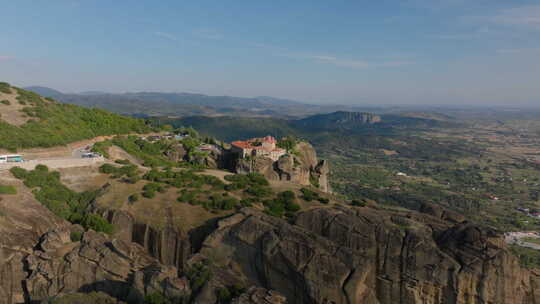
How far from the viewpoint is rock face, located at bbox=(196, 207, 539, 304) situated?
109ft

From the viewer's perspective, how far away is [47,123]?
79.1 meters

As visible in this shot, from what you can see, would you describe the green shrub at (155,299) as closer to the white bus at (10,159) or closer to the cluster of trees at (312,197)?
the cluster of trees at (312,197)

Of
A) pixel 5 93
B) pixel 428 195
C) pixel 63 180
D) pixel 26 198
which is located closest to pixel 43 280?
pixel 26 198

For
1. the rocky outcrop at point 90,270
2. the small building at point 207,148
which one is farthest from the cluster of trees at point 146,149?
the rocky outcrop at point 90,270

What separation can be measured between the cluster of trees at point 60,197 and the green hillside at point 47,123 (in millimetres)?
13354

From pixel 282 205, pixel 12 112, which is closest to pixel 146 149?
pixel 12 112

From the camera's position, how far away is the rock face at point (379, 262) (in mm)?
33250

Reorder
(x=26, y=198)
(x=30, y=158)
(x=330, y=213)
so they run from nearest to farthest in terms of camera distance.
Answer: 1. (x=330, y=213)
2. (x=26, y=198)
3. (x=30, y=158)

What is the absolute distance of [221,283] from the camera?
33281 mm

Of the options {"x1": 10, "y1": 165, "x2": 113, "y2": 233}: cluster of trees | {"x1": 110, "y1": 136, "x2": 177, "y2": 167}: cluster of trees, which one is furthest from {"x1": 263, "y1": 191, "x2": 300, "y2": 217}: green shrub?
{"x1": 110, "y1": 136, "x2": 177, "y2": 167}: cluster of trees

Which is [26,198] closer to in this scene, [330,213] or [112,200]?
[112,200]

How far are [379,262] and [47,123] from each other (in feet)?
254

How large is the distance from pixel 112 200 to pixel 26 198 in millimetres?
11011

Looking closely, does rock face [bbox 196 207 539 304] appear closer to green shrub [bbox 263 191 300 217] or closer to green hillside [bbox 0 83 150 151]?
green shrub [bbox 263 191 300 217]
